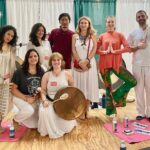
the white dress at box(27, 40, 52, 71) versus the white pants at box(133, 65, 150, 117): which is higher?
the white dress at box(27, 40, 52, 71)

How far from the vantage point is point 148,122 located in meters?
4.02

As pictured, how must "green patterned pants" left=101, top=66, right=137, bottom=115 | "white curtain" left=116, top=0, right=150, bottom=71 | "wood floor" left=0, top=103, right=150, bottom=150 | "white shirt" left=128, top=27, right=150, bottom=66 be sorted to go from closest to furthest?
"wood floor" left=0, top=103, right=150, bottom=150 < "white shirt" left=128, top=27, right=150, bottom=66 < "green patterned pants" left=101, top=66, right=137, bottom=115 < "white curtain" left=116, top=0, right=150, bottom=71

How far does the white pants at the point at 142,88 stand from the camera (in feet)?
13.1

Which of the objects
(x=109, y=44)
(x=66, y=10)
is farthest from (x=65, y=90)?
(x=66, y=10)

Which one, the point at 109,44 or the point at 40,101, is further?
the point at 109,44

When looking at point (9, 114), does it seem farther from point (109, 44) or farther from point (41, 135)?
point (109, 44)

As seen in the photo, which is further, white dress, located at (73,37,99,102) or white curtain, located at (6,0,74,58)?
white curtain, located at (6,0,74,58)

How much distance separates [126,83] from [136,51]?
54cm

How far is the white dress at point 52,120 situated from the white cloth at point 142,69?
1049 mm

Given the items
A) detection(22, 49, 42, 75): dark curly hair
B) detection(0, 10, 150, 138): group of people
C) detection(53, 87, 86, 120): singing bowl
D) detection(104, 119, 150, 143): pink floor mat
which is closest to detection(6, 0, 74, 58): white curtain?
detection(0, 10, 150, 138): group of people

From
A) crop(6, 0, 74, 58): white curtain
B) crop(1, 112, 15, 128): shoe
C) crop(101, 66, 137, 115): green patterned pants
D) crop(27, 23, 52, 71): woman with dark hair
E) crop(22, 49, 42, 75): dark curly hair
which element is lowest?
crop(1, 112, 15, 128): shoe

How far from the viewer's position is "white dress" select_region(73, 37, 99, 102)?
4160 mm

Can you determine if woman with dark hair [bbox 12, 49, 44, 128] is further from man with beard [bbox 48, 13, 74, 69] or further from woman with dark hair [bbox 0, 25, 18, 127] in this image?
man with beard [bbox 48, 13, 74, 69]

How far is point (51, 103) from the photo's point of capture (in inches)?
145
